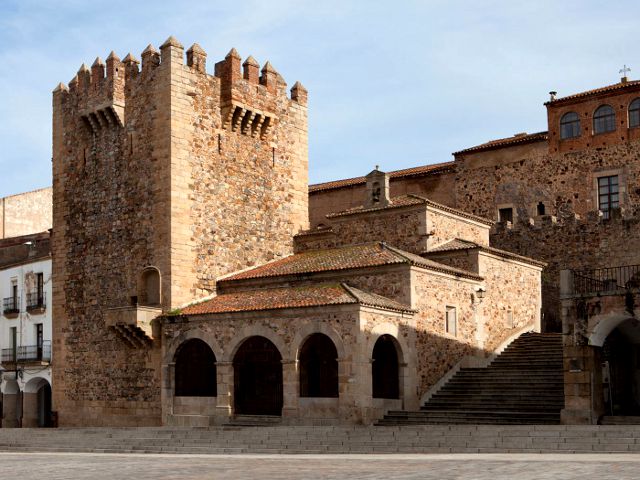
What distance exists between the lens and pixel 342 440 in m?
21.6

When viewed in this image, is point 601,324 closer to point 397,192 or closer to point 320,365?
point 320,365

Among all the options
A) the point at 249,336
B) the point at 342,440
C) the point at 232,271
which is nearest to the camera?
the point at 342,440

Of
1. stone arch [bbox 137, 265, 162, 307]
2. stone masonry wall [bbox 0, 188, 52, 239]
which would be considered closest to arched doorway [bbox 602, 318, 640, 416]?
stone arch [bbox 137, 265, 162, 307]

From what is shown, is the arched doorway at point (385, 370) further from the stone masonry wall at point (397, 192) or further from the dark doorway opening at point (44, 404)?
the dark doorway opening at point (44, 404)

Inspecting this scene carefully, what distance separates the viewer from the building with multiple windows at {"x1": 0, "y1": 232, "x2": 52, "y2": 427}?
39.0 m

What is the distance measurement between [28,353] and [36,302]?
2.01m

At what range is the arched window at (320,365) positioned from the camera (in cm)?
2733

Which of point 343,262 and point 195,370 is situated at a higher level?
point 343,262

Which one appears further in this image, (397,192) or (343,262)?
(397,192)

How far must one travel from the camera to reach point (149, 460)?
19.3 meters

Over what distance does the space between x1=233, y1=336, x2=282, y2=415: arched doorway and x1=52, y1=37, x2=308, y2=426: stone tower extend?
8.08 feet

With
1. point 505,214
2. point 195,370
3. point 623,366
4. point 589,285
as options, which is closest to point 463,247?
point 623,366

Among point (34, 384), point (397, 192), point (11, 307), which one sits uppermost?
point (397, 192)

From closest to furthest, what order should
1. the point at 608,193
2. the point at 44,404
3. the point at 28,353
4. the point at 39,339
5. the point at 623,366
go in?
1. the point at 623,366
2. the point at 608,193
3. the point at 39,339
4. the point at 28,353
5. the point at 44,404
